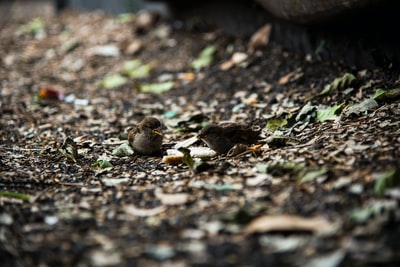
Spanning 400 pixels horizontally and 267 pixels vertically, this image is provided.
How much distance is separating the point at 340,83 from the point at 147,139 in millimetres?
1538

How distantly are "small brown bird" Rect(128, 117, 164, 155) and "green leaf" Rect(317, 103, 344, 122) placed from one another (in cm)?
108

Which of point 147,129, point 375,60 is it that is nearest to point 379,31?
point 375,60

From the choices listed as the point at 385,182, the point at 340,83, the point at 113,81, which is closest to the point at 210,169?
the point at 385,182

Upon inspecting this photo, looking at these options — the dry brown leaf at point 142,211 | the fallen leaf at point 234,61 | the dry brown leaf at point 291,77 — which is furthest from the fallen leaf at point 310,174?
the fallen leaf at point 234,61

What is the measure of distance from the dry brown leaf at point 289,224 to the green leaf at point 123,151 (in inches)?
57.5

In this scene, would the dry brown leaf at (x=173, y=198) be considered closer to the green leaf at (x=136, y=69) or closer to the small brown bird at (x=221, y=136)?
the small brown bird at (x=221, y=136)

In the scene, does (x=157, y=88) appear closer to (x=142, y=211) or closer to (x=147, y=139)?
(x=147, y=139)

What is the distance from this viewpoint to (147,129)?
10.5 feet

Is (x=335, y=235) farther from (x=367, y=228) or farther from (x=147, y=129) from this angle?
(x=147, y=129)

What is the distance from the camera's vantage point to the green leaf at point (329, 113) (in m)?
3.24

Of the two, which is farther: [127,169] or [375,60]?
[375,60]

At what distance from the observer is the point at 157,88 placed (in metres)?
5.05

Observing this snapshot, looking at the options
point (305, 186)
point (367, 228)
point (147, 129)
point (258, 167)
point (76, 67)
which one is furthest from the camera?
point (76, 67)

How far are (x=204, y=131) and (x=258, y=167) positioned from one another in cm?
55
